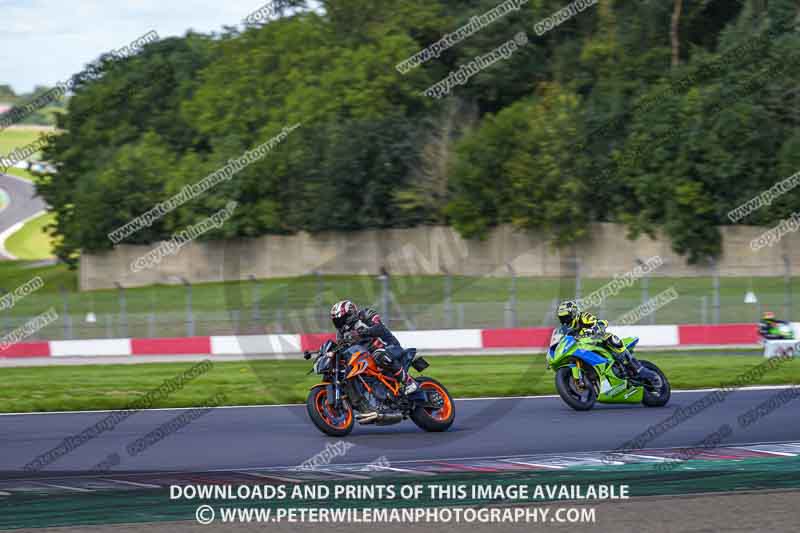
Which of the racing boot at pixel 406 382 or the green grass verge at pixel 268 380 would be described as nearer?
the racing boot at pixel 406 382

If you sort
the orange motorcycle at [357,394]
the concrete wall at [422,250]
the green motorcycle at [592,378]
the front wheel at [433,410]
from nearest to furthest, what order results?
the orange motorcycle at [357,394]
the front wheel at [433,410]
the green motorcycle at [592,378]
the concrete wall at [422,250]

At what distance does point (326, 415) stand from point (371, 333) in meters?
0.99

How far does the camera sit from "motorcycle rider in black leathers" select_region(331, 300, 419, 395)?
12.9 meters

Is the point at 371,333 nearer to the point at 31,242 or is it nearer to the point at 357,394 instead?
the point at 357,394

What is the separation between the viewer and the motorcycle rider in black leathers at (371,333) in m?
12.9

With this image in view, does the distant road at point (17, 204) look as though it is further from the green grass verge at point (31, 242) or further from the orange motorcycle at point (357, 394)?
the orange motorcycle at point (357, 394)

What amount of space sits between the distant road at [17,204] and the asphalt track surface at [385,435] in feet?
214

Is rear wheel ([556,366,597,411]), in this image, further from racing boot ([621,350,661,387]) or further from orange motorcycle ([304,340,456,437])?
orange motorcycle ([304,340,456,437])

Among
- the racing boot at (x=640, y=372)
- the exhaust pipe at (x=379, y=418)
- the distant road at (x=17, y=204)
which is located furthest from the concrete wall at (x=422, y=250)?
the distant road at (x=17, y=204)

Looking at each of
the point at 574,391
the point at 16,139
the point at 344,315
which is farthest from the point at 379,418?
the point at 16,139

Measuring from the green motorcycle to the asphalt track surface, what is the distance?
18 centimetres

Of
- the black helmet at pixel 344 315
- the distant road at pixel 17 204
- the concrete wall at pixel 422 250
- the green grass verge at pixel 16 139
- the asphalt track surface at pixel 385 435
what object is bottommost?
the asphalt track surface at pixel 385 435

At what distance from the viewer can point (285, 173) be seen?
5159cm

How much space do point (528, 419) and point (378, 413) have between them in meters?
2.38
